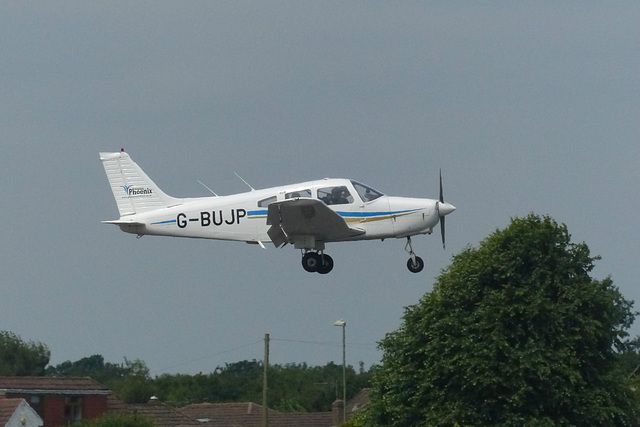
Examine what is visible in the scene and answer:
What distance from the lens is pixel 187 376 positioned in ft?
265

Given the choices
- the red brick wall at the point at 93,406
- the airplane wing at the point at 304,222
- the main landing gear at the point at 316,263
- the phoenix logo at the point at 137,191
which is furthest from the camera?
the red brick wall at the point at 93,406

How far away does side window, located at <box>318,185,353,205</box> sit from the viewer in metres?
32.3

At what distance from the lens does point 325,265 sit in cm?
3356

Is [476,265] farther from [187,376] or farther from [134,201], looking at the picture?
[187,376]

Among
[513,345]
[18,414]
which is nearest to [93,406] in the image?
[18,414]

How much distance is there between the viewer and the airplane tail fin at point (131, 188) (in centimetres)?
3500

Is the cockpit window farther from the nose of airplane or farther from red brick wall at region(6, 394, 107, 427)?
red brick wall at region(6, 394, 107, 427)

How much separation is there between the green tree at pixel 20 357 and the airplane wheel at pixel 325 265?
144ft

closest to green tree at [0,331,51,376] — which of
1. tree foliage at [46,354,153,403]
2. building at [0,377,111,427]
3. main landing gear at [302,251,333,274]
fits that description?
tree foliage at [46,354,153,403]

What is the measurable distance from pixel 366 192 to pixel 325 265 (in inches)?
88.6

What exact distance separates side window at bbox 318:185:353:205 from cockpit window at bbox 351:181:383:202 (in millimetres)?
298

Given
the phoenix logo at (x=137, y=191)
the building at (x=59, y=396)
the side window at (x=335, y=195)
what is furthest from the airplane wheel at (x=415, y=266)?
the building at (x=59, y=396)

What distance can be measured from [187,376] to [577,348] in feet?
158

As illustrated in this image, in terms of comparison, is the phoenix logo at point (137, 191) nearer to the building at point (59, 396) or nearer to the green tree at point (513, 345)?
the green tree at point (513, 345)
